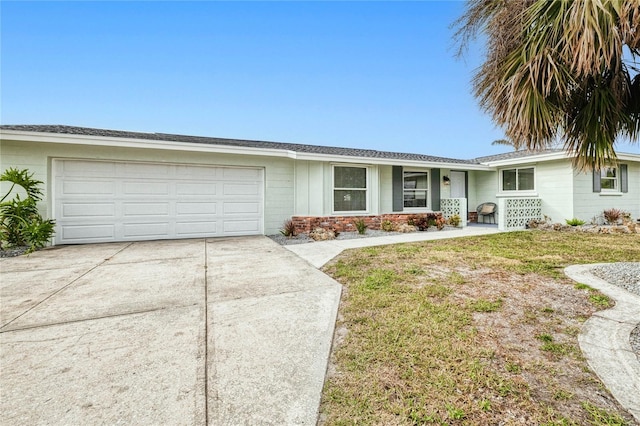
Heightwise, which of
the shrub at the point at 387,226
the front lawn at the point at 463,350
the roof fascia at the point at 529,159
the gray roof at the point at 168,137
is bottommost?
the front lawn at the point at 463,350

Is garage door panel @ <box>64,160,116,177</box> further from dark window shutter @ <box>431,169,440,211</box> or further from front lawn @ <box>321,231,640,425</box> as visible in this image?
dark window shutter @ <box>431,169,440,211</box>

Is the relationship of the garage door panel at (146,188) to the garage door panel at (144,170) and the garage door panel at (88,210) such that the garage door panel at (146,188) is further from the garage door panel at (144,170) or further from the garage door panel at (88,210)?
the garage door panel at (88,210)

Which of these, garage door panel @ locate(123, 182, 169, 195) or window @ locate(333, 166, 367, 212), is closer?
garage door panel @ locate(123, 182, 169, 195)

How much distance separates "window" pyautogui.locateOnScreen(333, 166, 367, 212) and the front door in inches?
206

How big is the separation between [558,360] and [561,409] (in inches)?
26.1

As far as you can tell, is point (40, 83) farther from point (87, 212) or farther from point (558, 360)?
point (558, 360)

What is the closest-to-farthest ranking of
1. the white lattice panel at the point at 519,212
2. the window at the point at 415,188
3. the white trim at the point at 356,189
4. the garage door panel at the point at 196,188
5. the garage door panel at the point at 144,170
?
the garage door panel at the point at 144,170, the garage door panel at the point at 196,188, the white trim at the point at 356,189, the white lattice panel at the point at 519,212, the window at the point at 415,188

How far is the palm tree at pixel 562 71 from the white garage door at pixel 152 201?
24.2 ft

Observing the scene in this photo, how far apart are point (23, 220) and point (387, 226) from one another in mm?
10380

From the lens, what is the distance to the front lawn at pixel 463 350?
68.8 inches

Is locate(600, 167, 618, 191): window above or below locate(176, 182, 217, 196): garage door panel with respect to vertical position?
above

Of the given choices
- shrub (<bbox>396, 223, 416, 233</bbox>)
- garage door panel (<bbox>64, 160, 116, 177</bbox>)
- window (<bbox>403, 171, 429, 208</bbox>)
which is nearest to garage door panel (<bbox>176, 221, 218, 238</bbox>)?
garage door panel (<bbox>64, 160, 116, 177</bbox>)

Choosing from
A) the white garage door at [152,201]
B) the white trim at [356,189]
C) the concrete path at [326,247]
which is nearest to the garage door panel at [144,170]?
the white garage door at [152,201]

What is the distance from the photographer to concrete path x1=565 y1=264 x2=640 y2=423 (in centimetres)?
190
